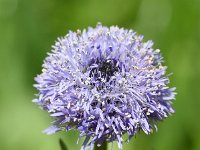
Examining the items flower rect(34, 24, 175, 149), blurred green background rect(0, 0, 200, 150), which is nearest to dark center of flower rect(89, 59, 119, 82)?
flower rect(34, 24, 175, 149)

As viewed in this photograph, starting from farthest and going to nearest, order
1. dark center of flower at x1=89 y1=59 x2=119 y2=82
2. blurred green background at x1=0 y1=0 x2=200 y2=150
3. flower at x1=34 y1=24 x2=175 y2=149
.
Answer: blurred green background at x1=0 y1=0 x2=200 y2=150 < dark center of flower at x1=89 y1=59 x2=119 y2=82 < flower at x1=34 y1=24 x2=175 y2=149

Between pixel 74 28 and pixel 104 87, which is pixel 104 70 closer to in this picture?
pixel 104 87

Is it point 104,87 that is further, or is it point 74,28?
point 74,28

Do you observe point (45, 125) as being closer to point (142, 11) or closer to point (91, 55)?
point (142, 11)

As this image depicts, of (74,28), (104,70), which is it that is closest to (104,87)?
(104,70)

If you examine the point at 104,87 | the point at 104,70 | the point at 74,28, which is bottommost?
the point at 104,87

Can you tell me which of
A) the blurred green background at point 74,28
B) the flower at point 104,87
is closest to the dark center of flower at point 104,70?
the flower at point 104,87

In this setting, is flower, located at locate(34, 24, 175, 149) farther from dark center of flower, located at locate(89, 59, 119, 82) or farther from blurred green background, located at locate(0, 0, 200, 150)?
blurred green background, located at locate(0, 0, 200, 150)
